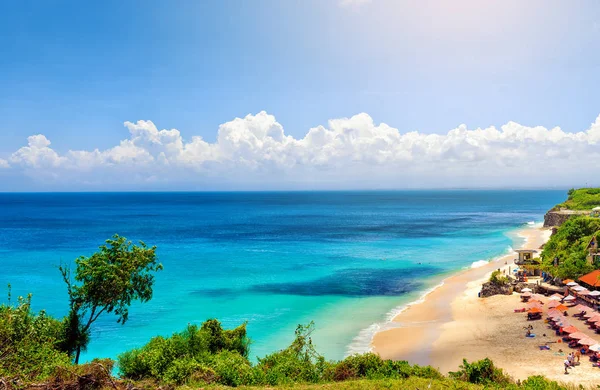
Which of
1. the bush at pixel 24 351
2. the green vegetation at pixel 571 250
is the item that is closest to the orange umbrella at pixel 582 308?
the green vegetation at pixel 571 250

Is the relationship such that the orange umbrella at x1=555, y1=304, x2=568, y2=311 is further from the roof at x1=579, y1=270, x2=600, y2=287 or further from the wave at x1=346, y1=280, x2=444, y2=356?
the wave at x1=346, y1=280, x2=444, y2=356

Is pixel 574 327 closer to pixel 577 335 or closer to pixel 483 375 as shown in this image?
pixel 577 335

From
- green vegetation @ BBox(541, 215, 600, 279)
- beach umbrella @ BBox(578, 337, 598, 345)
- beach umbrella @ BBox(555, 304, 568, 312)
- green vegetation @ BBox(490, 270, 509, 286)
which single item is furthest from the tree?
green vegetation @ BBox(541, 215, 600, 279)

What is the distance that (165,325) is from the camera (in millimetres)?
37750

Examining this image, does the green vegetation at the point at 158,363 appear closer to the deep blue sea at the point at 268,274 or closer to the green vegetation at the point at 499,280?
the deep blue sea at the point at 268,274

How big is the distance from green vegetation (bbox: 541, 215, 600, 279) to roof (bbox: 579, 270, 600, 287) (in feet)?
7.05

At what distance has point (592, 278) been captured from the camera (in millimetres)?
39500

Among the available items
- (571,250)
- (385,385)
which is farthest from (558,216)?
(385,385)

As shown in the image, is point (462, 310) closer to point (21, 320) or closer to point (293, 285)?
point (293, 285)

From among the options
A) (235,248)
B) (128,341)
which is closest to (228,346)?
(128,341)

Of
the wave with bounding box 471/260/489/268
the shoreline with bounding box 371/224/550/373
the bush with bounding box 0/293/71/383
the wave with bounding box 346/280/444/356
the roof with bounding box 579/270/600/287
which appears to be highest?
the bush with bounding box 0/293/71/383

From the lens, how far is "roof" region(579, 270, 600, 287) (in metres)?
38.4

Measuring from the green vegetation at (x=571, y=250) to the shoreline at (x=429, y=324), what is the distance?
8.62 metres

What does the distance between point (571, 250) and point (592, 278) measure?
10.4 meters
